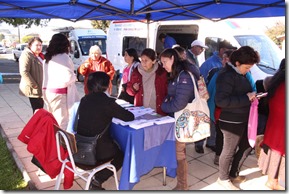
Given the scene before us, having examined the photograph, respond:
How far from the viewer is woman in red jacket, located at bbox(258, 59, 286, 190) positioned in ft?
7.38

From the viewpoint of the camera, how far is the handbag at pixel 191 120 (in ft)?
8.76

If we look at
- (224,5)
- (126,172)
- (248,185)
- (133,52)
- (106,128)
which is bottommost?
(248,185)

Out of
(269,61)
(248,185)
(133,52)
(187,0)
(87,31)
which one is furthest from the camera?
(87,31)

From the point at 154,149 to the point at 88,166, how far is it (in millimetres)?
668

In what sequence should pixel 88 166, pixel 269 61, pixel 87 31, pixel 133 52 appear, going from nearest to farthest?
1. pixel 88 166
2. pixel 133 52
3. pixel 269 61
4. pixel 87 31

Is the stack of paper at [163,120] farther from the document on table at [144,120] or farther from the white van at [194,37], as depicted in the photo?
the white van at [194,37]

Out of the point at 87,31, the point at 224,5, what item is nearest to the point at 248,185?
the point at 224,5

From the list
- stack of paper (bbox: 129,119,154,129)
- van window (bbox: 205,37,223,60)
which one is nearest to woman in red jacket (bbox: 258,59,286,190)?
stack of paper (bbox: 129,119,154,129)

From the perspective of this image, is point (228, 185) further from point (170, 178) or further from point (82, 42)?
point (82, 42)

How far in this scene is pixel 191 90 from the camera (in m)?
2.62

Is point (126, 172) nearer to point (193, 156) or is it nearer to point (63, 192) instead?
point (63, 192)

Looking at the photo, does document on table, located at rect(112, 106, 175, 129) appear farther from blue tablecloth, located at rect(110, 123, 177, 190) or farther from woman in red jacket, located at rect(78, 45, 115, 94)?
woman in red jacket, located at rect(78, 45, 115, 94)

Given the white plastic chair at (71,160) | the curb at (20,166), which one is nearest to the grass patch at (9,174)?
the curb at (20,166)

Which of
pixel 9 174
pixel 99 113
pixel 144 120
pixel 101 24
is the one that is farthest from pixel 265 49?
pixel 101 24
